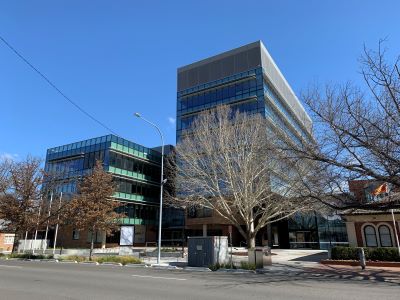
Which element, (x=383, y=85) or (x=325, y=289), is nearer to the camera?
(x=325, y=289)

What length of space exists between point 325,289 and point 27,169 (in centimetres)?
3235

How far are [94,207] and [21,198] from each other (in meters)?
11.3

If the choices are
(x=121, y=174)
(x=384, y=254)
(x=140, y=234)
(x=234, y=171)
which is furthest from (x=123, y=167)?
(x=384, y=254)

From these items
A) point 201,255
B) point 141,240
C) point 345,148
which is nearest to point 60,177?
point 141,240

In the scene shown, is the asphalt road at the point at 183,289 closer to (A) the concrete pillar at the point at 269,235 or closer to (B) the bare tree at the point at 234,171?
(B) the bare tree at the point at 234,171

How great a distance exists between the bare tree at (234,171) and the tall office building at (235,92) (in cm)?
1781

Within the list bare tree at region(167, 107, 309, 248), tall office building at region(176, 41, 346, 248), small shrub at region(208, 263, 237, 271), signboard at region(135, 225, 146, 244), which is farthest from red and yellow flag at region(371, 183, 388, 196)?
signboard at region(135, 225, 146, 244)

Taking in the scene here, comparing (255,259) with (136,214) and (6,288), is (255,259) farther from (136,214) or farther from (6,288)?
(136,214)

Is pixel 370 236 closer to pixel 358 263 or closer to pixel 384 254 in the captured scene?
pixel 384 254

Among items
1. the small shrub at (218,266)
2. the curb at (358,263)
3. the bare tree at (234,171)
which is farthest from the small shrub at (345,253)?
the small shrub at (218,266)

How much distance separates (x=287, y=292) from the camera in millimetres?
10906

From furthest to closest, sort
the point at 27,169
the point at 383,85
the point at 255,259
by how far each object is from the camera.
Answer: the point at 27,169
the point at 255,259
the point at 383,85

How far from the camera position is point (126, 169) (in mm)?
54969

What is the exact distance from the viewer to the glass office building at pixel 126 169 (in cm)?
5238
